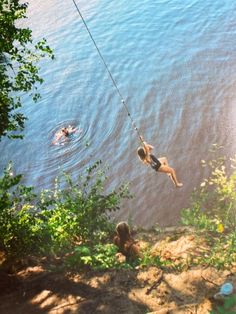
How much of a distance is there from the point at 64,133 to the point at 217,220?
26.4 feet

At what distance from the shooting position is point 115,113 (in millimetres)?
14875

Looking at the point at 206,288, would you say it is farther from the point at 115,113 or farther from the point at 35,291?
the point at 115,113

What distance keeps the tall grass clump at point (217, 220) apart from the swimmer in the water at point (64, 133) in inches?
225

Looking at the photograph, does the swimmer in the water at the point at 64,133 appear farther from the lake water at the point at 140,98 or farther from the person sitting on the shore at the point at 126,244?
the person sitting on the shore at the point at 126,244

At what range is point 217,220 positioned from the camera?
308 inches

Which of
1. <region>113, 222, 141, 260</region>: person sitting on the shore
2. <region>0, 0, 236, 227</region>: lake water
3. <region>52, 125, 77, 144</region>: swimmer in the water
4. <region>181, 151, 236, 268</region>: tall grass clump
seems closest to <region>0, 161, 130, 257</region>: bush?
<region>113, 222, 141, 260</region>: person sitting on the shore

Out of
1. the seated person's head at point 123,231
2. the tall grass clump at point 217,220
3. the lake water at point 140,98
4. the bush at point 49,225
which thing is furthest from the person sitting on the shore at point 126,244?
the lake water at point 140,98

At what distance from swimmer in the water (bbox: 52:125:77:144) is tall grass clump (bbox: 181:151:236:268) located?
18.7 ft

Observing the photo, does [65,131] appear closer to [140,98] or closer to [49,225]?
[140,98]

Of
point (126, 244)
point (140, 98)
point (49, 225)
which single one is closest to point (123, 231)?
point (126, 244)

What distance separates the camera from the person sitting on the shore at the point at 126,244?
7.52 meters

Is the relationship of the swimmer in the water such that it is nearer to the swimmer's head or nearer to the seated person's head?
the swimmer's head

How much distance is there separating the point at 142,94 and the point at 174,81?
4.67 feet

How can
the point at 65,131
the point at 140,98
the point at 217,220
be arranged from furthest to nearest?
1. the point at 140,98
2. the point at 65,131
3. the point at 217,220
